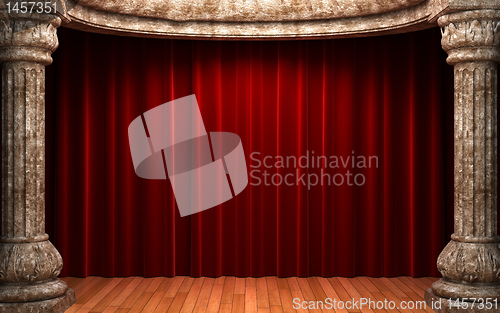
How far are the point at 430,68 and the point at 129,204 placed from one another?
3117 millimetres

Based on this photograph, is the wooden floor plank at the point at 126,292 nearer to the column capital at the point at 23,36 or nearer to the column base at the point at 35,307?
the column base at the point at 35,307

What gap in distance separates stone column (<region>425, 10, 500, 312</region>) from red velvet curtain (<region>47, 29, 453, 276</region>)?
1286 millimetres

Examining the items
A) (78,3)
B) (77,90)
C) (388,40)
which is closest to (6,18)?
(78,3)

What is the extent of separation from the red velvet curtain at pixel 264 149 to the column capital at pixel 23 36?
1.32 m

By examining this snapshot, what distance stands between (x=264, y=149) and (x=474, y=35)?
225cm

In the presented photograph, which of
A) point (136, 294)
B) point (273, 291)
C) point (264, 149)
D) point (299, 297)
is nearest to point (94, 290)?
point (136, 294)

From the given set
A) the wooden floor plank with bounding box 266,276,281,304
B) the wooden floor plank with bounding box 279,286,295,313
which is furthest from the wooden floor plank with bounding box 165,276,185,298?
the wooden floor plank with bounding box 279,286,295,313

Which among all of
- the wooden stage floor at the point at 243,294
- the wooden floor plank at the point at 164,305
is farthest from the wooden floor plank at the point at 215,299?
the wooden floor plank at the point at 164,305

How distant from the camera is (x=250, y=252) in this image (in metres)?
5.62

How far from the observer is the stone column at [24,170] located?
4.12 metres

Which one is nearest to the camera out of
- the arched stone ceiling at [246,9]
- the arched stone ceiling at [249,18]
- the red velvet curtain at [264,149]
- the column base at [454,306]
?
the column base at [454,306]

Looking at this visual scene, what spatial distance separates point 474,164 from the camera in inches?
165

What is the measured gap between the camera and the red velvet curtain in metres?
5.52

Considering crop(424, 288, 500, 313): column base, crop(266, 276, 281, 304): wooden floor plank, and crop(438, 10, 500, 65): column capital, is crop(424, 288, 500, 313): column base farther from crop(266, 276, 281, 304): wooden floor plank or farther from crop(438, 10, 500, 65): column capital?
crop(438, 10, 500, 65): column capital
